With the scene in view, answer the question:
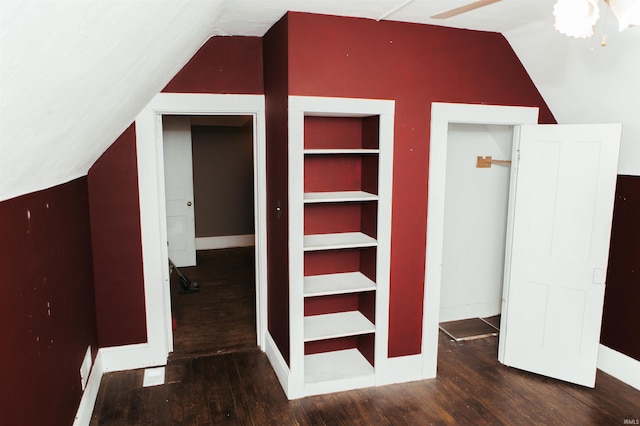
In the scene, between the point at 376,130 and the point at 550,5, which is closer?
the point at 550,5

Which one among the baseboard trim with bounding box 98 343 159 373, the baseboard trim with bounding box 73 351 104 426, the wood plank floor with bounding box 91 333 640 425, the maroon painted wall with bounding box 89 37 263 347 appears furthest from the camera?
the baseboard trim with bounding box 98 343 159 373

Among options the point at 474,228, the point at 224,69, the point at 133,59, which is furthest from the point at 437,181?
the point at 133,59

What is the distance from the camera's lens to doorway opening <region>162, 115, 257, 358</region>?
164 inches

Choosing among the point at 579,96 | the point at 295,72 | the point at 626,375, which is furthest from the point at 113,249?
the point at 626,375

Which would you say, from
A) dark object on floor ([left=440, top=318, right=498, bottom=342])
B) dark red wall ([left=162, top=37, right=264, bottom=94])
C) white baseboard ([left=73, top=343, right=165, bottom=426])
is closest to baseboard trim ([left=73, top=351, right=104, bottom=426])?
white baseboard ([left=73, top=343, right=165, bottom=426])

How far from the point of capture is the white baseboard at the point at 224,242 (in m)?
7.21

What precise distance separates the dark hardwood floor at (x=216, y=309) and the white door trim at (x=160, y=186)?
1.13ft

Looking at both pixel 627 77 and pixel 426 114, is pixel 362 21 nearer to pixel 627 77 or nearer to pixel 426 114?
pixel 426 114

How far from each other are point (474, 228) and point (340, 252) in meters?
1.60

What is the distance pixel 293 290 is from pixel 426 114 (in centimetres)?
157

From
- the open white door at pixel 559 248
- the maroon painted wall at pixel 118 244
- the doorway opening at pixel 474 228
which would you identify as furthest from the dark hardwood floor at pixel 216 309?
the open white door at pixel 559 248

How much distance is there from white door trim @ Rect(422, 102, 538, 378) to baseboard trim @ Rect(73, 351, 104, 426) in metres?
2.34

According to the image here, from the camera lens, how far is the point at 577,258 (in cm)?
324

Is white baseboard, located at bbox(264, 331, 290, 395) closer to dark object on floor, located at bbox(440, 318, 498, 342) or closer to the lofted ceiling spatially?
dark object on floor, located at bbox(440, 318, 498, 342)
